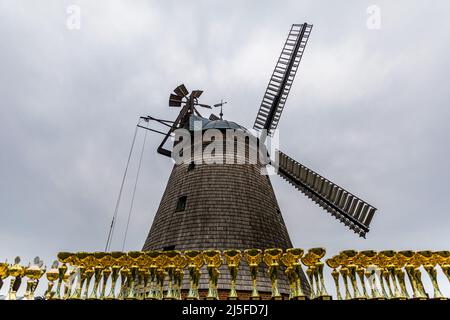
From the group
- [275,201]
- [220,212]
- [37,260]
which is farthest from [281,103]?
[37,260]

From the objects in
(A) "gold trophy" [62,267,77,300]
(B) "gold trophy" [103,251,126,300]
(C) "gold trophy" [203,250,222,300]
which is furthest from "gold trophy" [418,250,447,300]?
(A) "gold trophy" [62,267,77,300]

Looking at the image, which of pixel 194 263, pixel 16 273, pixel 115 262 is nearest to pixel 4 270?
pixel 16 273

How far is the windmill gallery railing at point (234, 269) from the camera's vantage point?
8227 millimetres

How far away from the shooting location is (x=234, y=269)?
28.0 ft

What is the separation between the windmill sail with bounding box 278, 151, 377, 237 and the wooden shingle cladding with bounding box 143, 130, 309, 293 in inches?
112

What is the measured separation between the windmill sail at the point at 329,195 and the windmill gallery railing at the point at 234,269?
862 cm

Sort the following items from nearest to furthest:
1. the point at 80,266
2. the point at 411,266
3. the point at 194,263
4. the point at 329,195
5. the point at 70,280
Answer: the point at 411,266 < the point at 194,263 < the point at 70,280 < the point at 80,266 < the point at 329,195

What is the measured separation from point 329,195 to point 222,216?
682cm

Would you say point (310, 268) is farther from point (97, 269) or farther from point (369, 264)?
point (97, 269)

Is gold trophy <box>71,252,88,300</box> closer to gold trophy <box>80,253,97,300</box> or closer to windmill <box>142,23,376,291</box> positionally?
gold trophy <box>80,253,97,300</box>

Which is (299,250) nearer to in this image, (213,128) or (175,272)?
(175,272)

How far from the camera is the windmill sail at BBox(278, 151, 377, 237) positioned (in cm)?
1711
